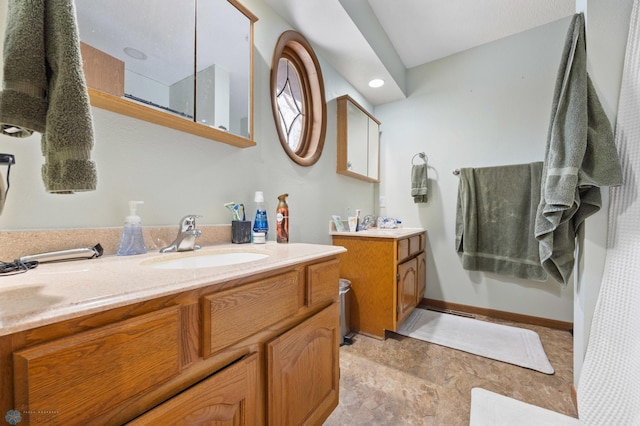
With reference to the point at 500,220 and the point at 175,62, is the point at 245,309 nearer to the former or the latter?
the point at 175,62

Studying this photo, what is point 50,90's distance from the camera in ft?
1.46

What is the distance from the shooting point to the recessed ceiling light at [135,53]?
2.72 ft

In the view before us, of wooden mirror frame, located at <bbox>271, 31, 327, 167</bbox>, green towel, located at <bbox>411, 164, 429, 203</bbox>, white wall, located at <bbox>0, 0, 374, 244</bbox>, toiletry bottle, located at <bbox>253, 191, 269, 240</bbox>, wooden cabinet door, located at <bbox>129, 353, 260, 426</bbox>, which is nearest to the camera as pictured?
wooden cabinet door, located at <bbox>129, 353, 260, 426</bbox>

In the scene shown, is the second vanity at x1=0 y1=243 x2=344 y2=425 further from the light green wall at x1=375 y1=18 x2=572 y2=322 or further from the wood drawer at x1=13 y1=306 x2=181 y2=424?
the light green wall at x1=375 y1=18 x2=572 y2=322

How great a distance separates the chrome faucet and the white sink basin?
0.04 meters

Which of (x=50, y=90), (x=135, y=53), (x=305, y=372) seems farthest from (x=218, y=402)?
(x=135, y=53)

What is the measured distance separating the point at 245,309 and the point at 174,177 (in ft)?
2.15

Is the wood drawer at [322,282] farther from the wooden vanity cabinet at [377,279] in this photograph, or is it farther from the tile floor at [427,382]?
the wooden vanity cabinet at [377,279]

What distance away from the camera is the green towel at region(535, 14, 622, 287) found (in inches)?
38.2

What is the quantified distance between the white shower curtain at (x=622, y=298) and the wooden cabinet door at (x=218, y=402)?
1.26 metres

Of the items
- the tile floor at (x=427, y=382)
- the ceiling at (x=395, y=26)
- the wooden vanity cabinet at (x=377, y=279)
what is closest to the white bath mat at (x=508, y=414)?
the tile floor at (x=427, y=382)

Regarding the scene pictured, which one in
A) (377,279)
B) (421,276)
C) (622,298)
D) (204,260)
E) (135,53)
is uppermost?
(135,53)

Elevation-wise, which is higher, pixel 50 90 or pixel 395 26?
pixel 395 26

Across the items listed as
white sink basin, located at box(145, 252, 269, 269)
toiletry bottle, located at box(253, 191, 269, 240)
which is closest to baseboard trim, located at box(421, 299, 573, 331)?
toiletry bottle, located at box(253, 191, 269, 240)
